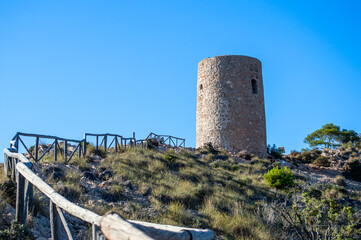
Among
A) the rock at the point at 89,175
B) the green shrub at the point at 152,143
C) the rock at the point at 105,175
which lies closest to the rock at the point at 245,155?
the green shrub at the point at 152,143

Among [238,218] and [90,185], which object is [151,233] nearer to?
[238,218]

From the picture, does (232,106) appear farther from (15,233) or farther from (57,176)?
(15,233)

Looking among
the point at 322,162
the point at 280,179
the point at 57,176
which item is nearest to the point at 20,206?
the point at 57,176

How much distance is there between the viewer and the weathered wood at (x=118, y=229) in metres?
2.43

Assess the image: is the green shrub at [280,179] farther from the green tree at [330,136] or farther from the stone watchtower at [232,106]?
the green tree at [330,136]

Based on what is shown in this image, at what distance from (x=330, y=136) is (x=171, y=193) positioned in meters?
28.9

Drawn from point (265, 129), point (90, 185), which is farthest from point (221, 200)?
point (265, 129)

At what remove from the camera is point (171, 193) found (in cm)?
908

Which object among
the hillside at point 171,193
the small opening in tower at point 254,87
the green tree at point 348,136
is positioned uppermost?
the small opening in tower at point 254,87

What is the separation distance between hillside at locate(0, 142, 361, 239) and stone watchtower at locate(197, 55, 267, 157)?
11.2ft

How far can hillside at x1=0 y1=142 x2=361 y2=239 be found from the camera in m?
7.22

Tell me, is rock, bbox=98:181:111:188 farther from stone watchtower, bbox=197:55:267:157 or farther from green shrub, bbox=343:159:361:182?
green shrub, bbox=343:159:361:182

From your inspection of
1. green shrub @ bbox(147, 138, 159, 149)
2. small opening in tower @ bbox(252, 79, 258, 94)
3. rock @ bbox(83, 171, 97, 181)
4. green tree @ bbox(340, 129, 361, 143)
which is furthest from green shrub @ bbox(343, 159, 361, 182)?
green tree @ bbox(340, 129, 361, 143)

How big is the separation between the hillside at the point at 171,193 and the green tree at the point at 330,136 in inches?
791
